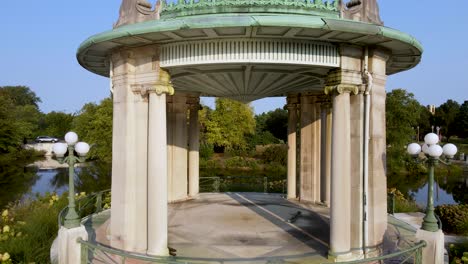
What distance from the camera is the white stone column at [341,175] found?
344 inches

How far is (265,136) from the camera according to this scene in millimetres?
65250

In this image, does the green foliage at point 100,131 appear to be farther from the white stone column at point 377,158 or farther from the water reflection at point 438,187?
the white stone column at point 377,158

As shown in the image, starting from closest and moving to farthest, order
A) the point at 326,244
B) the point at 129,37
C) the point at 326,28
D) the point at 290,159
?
the point at 326,28, the point at 129,37, the point at 326,244, the point at 290,159

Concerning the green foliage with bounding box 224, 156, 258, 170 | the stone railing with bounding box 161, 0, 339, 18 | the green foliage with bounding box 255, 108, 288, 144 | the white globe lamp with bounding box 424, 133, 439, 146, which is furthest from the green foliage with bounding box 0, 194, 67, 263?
the green foliage with bounding box 255, 108, 288, 144

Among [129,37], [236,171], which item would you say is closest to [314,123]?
[129,37]

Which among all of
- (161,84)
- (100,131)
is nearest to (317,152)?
(161,84)

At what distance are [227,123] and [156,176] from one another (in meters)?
49.3

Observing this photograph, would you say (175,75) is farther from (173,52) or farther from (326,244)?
(326,244)

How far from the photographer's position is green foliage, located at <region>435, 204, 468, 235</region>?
14.9 metres

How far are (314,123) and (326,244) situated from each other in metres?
6.92

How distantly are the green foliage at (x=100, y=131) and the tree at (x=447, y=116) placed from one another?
301 ft

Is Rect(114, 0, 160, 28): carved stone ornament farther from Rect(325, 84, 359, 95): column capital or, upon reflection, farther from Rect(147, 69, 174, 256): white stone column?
Rect(325, 84, 359, 95): column capital

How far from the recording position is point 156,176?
891 centimetres

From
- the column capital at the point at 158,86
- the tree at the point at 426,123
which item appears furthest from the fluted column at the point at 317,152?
the tree at the point at 426,123
